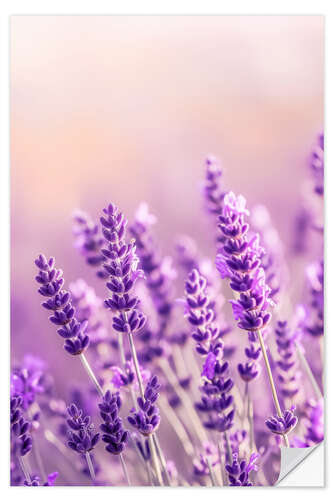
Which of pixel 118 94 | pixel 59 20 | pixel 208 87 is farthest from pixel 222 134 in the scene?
pixel 59 20

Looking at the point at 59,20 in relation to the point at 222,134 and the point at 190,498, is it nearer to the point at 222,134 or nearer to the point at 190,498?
the point at 222,134

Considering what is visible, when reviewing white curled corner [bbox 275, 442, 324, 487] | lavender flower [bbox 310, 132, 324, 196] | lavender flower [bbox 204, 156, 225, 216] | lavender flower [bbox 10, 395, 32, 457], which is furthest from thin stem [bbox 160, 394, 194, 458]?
lavender flower [bbox 310, 132, 324, 196]

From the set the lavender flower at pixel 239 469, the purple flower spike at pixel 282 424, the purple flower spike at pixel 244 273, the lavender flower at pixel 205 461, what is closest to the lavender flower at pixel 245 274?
the purple flower spike at pixel 244 273

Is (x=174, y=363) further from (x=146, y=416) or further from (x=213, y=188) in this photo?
(x=213, y=188)

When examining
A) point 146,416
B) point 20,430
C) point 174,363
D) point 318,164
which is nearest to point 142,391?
point 146,416

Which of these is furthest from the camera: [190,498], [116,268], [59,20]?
[59,20]

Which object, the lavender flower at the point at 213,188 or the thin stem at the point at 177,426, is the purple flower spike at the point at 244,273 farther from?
the thin stem at the point at 177,426

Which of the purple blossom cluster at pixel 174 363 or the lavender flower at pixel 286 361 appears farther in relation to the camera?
the lavender flower at pixel 286 361
